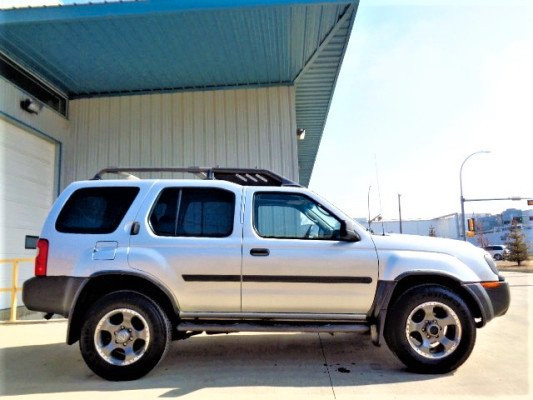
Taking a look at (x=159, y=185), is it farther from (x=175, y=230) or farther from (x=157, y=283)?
(x=157, y=283)

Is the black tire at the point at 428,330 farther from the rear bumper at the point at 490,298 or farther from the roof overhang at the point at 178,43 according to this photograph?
the roof overhang at the point at 178,43

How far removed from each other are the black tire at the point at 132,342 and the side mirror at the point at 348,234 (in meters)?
1.92

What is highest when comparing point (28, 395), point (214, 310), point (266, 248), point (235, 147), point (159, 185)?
point (235, 147)

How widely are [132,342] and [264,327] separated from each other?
1.28m

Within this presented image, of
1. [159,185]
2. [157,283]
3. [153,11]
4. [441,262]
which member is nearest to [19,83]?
[153,11]

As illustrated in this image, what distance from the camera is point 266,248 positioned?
14.5 feet

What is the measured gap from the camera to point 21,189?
10.1 meters

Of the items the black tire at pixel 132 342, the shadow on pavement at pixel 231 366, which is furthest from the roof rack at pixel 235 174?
the shadow on pavement at pixel 231 366

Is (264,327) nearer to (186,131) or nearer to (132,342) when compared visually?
(132,342)

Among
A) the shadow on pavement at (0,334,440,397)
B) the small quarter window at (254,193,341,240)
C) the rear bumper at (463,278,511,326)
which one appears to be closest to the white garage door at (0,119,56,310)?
the shadow on pavement at (0,334,440,397)

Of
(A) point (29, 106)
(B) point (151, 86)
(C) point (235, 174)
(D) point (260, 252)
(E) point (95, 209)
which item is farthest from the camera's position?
(B) point (151, 86)

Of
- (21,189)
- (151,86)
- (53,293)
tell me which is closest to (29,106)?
(21,189)

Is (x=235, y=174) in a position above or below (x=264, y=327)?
above

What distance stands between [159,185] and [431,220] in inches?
3479
